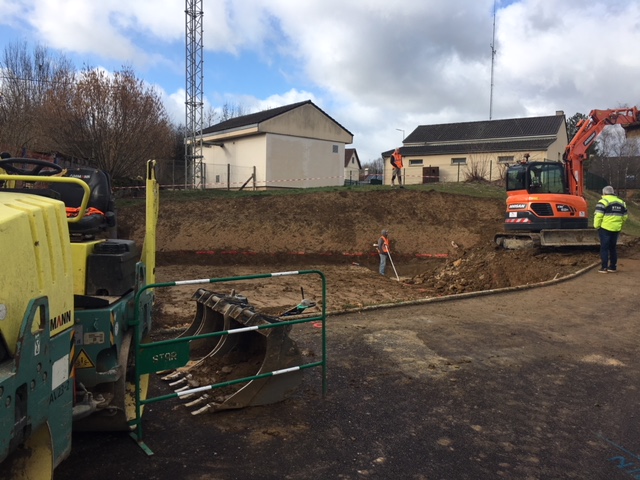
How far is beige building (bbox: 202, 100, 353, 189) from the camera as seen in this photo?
102ft

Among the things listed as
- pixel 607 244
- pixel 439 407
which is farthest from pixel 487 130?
pixel 439 407

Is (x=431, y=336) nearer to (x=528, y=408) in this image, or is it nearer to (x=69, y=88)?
(x=528, y=408)

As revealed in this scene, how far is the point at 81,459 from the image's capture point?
3.80 meters

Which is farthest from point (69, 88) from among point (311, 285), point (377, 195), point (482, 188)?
point (482, 188)

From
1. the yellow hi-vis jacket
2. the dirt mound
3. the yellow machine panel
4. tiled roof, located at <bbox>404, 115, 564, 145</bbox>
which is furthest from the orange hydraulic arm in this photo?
tiled roof, located at <bbox>404, 115, 564, 145</bbox>

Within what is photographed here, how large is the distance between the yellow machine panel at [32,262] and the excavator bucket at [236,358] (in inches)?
63.0

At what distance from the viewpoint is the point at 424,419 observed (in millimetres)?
4660

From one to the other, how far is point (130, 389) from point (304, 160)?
29.5 metres

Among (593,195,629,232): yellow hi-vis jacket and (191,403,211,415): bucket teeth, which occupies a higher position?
(593,195,629,232): yellow hi-vis jacket

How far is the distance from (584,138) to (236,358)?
13796mm

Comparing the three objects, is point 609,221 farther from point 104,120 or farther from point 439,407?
point 104,120

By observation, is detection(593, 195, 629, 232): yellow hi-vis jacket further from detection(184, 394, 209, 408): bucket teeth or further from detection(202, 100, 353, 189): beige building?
detection(202, 100, 353, 189): beige building

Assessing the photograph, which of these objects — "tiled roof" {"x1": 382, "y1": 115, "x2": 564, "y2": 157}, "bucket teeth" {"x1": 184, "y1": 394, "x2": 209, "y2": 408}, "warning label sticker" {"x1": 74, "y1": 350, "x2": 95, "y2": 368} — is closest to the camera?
"warning label sticker" {"x1": 74, "y1": 350, "x2": 95, "y2": 368}

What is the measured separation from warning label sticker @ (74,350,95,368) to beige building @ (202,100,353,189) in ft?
87.1
